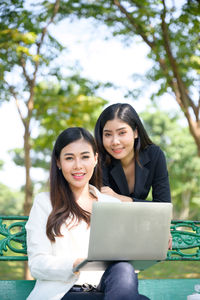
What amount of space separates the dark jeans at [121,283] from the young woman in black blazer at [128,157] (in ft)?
2.63

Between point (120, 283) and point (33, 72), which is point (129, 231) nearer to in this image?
point (120, 283)

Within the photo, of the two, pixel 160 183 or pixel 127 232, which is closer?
pixel 127 232

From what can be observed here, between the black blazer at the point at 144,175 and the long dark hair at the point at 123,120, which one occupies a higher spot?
the long dark hair at the point at 123,120

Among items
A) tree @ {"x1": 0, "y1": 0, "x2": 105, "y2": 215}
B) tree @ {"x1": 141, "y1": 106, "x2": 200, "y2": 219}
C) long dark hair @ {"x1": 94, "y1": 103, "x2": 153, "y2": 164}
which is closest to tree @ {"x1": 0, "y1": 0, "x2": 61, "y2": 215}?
tree @ {"x1": 0, "y1": 0, "x2": 105, "y2": 215}

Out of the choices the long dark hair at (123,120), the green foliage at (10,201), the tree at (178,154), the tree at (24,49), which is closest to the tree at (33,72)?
the tree at (24,49)

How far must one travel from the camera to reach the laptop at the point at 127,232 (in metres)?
2.16

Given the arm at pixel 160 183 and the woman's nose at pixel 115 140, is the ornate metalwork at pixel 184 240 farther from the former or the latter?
the woman's nose at pixel 115 140

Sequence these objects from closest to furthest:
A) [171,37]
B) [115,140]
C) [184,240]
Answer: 1. [115,140]
2. [184,240]
3. [171,37]

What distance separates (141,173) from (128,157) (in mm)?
159

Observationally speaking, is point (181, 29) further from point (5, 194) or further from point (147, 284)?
point (5, 194)

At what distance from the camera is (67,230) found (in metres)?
2.61

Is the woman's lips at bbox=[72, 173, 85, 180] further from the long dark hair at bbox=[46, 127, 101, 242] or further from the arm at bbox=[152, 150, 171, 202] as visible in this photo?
the arm at bbox=[152, 150, 171, 202]

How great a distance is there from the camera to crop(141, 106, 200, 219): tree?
18.7 m

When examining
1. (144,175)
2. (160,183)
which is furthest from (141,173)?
(160,183)
